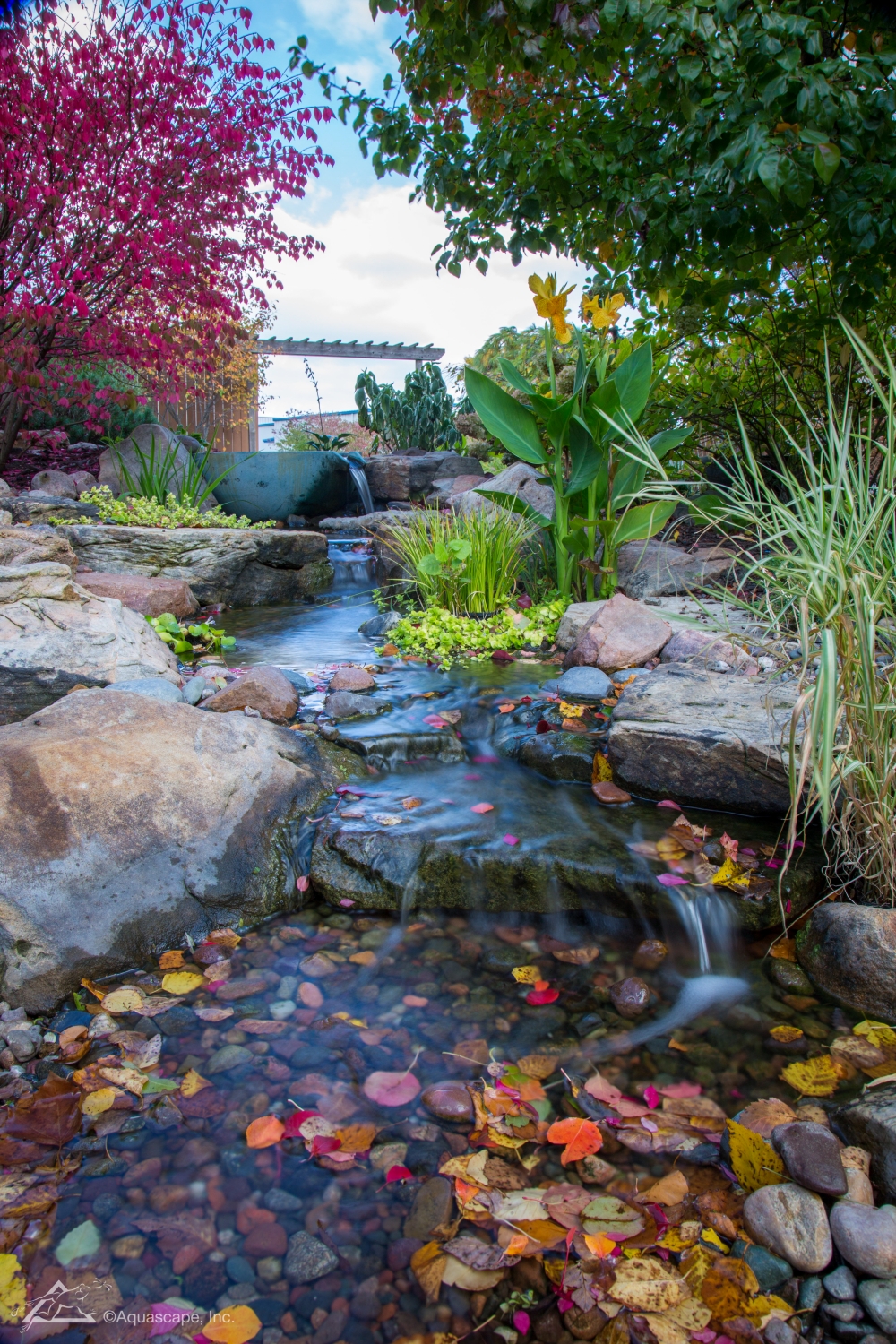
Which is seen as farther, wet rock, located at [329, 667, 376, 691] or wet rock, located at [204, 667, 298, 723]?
wet rock, located at [329, 667, 376, 691]

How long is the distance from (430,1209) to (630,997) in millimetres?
677

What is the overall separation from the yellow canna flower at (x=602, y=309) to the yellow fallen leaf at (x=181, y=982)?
3574 mm

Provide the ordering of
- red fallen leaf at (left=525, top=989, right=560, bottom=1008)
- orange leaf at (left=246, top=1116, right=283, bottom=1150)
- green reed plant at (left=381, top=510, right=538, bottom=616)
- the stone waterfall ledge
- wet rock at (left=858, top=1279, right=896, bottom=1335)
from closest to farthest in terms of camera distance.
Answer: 1. wet rock at (left=858, top=1279, right=896, bottom=1335)
2. orange leaf at (left=246, top=1116, right=283, bottom=1150)
3. red fallen leaf at (left=525, top=989, right=560, bottom=1008)
4. green reed plant at (left=381, top=510, right=538, bottom=616)
5. the stone waterfall ledge

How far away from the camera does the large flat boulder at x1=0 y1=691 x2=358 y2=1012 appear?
5.72 feet

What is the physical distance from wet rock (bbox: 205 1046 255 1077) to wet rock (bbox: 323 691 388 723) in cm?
174

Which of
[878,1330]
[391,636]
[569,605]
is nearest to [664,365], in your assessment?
[569,605]

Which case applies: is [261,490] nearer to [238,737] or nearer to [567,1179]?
[238,737]

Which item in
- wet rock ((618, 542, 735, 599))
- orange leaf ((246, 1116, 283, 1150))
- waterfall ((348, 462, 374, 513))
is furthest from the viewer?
waterfall ((348, 462, 374, 513))

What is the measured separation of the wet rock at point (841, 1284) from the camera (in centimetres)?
104

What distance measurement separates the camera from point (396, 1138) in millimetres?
1348

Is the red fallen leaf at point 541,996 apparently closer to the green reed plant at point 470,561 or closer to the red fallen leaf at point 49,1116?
the red fallen leaf at point 49,1116

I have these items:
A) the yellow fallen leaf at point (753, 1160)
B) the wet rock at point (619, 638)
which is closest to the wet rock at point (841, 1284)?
the yellow fallen leaf at point (753, 1160)

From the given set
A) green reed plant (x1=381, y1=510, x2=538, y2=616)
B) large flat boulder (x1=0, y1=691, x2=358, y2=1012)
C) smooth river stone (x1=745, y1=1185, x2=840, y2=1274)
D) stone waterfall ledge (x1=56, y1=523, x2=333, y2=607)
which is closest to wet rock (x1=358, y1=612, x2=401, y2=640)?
green reed plant (x1=381, y1=510, x2=538, y2=616)

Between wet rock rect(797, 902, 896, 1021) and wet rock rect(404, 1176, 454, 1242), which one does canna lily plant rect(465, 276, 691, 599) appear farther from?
wet rock rect(404, 1176, 454, 1242)
